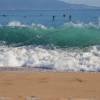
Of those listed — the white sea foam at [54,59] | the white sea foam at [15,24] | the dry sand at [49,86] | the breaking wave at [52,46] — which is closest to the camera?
the dry sand at [49,86]

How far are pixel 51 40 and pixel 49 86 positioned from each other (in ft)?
19.1

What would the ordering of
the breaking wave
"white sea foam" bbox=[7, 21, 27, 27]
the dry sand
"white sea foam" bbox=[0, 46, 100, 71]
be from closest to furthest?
1. the dry sand
2. "white sea foam" bbox=[0, 46, 100, 71]
3. the breaking wave
4. "white sea foam" bbox=[7, 21, 27, 27]

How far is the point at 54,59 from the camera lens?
25.9 feet

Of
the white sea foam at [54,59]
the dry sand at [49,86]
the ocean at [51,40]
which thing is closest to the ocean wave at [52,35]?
the ocean at [51,40]

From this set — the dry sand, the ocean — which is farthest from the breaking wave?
the dry sand

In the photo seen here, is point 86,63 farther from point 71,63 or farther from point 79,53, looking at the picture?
point 79,53

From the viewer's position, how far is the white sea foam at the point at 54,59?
24.0ft

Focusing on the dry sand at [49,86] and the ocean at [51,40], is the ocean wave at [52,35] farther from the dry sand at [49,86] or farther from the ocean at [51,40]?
the dry sand at [49,86]

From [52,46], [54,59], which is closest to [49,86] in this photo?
[54,59]

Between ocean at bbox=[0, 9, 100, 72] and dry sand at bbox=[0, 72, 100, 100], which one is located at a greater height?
dry sand at bbox=[0, 72, 100, 100]

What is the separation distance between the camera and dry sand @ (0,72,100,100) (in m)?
4.84

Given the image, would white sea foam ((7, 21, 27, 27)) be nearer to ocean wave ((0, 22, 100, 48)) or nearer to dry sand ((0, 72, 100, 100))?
ocean wave ((0, 22, 100, 48))

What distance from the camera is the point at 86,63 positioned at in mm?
7504

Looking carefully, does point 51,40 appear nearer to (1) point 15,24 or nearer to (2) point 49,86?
(1) point 15,24
